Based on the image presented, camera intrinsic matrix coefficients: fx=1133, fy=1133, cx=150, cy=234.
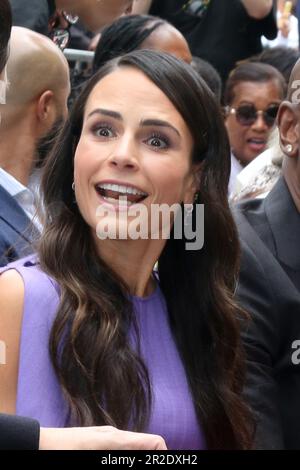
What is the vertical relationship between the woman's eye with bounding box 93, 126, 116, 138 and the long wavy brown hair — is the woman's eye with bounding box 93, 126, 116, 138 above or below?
above

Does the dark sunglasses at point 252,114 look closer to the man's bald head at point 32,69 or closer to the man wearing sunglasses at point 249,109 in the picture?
the man wearing sunglasses at point 249,109

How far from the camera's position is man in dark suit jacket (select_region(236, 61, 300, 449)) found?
10.3 feet

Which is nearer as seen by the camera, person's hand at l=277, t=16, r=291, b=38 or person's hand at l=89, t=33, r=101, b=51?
person's hand at l=89, t=33, r=101, b=51

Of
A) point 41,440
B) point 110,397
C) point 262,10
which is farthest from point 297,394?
point 262,10

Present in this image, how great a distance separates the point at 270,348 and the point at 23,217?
0.93 m

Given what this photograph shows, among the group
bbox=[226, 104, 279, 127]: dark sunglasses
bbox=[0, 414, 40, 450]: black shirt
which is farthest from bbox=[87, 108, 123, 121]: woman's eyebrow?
bbox=[226, 104, 279, 127]: dark sunglasses

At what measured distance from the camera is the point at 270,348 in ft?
10.4

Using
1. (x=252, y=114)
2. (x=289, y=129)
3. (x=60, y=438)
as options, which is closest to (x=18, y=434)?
(x=60, y=438)

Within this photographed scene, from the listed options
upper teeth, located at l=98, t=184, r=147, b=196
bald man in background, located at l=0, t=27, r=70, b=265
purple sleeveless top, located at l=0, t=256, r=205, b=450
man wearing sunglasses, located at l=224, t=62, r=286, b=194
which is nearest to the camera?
purple sleeveless top, located at l=0, t=256, r=205, b=450

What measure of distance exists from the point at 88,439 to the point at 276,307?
106 centimetres

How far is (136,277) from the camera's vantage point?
3037mm

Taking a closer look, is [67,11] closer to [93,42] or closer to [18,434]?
[93,42]

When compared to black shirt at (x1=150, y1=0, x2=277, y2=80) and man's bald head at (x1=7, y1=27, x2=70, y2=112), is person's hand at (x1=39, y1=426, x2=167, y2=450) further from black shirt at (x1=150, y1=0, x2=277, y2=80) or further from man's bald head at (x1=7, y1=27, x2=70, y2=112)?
black shirt at (x1=150, y1=0, x2=277, y2=80)

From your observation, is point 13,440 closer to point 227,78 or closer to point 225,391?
point 225,391
